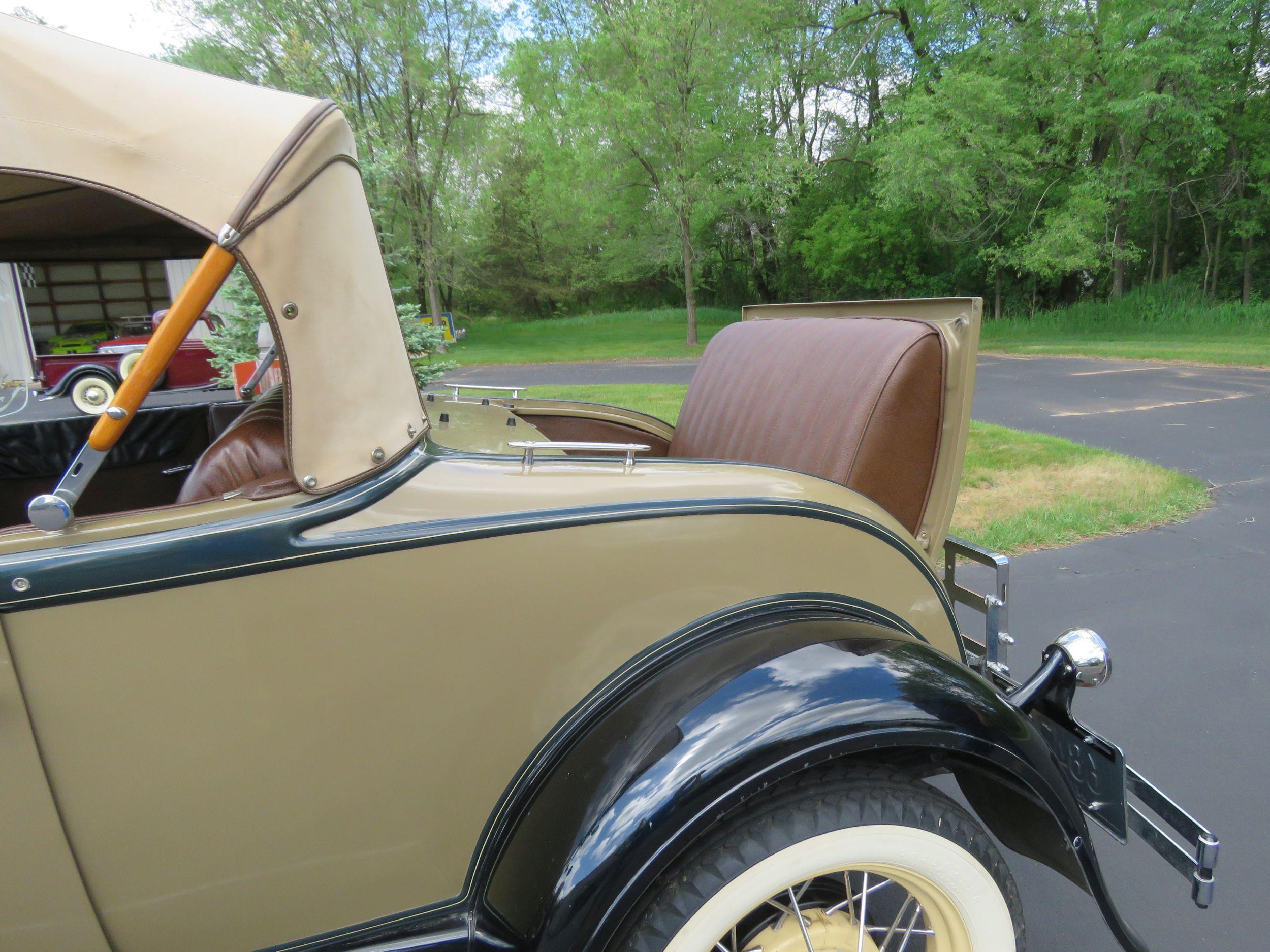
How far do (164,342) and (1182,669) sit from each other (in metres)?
3.87

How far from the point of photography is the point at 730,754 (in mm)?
1275

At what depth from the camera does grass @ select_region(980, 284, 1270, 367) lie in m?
14.5

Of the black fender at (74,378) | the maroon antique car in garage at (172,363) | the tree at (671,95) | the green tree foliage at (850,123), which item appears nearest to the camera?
the black fender at (74,378)

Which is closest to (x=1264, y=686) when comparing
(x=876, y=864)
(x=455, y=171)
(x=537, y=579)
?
(x=876, y=864)

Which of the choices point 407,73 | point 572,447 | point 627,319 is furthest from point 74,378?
point 627,319

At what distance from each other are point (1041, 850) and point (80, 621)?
6.02 feet

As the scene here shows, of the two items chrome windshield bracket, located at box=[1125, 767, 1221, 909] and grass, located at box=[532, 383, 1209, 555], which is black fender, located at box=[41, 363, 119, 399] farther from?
chrome windshield bracket, located at box=[1125, 767, 1221, 909]

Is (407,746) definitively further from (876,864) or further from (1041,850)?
(1041,850)

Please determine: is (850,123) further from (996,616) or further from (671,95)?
(996,616)

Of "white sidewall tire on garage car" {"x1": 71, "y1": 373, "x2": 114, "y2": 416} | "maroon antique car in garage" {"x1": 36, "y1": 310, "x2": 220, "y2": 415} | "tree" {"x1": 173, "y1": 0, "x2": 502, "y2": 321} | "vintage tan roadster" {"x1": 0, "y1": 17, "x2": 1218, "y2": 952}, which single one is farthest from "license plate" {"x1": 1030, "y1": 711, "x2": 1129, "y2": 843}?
"tree" {"x1": 173, "y1": 0, "x2": 502, "y2": 321}

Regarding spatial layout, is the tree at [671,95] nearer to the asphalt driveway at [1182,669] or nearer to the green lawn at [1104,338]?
the green lawn at [1104,338]

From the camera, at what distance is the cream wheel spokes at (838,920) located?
1.41 meters

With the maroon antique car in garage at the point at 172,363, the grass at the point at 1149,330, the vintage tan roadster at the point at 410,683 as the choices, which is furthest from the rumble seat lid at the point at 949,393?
the grass at the point at 1149,330

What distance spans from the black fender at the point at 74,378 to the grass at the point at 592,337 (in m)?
13.6
